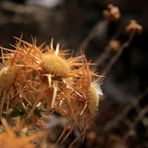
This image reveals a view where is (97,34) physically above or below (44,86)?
below

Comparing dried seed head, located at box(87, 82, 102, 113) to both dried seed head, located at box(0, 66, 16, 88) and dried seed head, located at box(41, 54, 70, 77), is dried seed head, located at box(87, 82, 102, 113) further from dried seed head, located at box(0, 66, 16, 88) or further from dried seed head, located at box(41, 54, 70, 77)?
dried seed head, located at box(0, 66, 16, 88)

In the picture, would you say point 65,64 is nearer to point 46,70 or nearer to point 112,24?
point 46,70

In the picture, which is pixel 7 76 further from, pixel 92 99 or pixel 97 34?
pixel 97 34

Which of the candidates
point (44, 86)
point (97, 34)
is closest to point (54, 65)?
point (44, 86)

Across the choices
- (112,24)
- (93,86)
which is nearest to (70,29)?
(112,24)

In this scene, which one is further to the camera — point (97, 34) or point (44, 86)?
point (97, 34)
